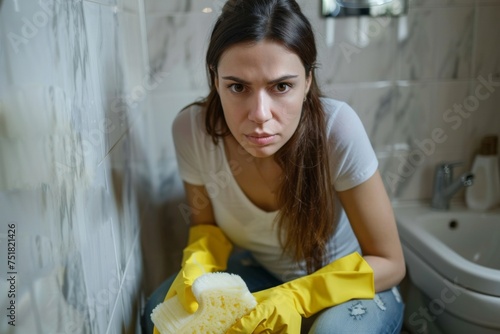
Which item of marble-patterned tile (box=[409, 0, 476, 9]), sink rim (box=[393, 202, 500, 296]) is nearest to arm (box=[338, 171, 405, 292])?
sink rim (box=[393, 202, 500, 296])

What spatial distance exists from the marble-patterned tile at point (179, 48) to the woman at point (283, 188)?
23 cm

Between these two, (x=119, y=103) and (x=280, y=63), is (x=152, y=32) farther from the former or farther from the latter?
(x=280, y=63)

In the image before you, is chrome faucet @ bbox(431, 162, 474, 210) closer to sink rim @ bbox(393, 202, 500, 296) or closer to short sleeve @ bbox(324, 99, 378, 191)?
sink rim @ bbox(393, 202, 500, 296)

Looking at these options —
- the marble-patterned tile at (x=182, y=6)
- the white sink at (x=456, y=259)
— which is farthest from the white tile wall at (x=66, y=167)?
the white sink at (x=456, y=259)

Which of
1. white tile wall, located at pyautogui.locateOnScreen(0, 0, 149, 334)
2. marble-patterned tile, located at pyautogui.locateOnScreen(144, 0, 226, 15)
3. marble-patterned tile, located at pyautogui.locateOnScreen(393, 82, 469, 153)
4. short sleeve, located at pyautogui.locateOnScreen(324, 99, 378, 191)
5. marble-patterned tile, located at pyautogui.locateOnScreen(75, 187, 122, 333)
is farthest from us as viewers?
marble-patterned tile, located at pyautogui.locateOnScreen(393, 82, 469, 153)

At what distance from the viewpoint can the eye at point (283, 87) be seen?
66 centimetres

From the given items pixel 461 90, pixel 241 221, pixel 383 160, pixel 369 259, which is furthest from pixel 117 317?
pixel 461 90

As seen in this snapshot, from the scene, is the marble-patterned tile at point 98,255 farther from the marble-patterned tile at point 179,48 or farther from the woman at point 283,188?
the marble-patterned tile at point 179,48

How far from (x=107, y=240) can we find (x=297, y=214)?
0.33 m

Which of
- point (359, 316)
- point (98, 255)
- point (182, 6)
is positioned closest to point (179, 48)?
point (182, 6)

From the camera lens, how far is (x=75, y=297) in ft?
1.57

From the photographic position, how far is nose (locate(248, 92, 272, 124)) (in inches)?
25.5

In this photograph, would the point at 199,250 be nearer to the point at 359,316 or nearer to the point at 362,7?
the point at 359,316

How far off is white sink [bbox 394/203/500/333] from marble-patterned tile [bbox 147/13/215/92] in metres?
0.65
